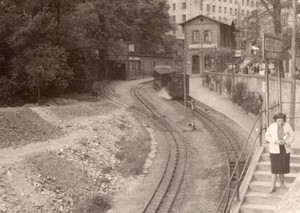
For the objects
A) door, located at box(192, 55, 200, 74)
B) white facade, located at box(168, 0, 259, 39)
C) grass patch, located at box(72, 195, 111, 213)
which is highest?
white facade, located at box(168, 0, 259, 39)

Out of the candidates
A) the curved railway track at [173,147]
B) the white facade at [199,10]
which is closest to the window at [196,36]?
the white facade at [199,10]

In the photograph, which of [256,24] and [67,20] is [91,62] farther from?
[256,24]

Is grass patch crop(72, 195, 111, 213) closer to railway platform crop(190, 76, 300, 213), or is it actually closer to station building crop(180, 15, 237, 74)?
railway platform crop(190, 76, 300, 213)

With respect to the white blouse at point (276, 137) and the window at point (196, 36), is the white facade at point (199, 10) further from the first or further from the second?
the white blouse at point (276, 137)

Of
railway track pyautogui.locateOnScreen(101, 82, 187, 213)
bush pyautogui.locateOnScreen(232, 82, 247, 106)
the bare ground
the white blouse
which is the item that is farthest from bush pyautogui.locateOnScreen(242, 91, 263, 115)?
the white blouse

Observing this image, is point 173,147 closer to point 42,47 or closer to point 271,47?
point 271,47

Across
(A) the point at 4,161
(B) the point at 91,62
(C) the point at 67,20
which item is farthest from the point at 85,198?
(B) the point at 91,62
